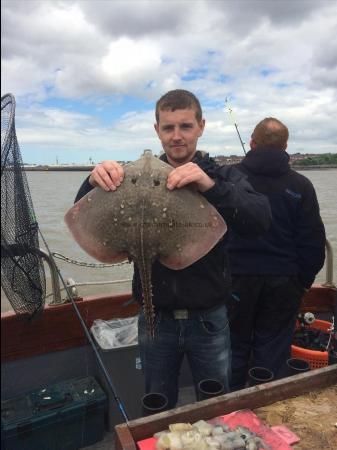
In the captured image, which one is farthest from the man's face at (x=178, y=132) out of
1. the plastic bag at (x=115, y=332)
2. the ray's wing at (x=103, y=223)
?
the plastic bag at (x=115, y=332)

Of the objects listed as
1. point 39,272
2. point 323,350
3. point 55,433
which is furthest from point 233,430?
point 323,350

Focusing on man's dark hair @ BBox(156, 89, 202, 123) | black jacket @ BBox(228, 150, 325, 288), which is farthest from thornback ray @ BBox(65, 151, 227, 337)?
black jacket @ BBox(228, 150, 325, 288)

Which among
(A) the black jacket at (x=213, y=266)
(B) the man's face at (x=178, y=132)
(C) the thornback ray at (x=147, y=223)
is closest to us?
(C) the thornback ray at (x=147, y=223)

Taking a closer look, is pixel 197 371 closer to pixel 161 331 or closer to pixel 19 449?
pixel 161 331

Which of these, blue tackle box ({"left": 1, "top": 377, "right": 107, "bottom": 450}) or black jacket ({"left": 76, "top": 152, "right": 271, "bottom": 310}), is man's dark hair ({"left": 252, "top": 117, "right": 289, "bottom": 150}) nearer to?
black jacket ({"left": 76, "top": 152, "right": 271, "bottom": 310})

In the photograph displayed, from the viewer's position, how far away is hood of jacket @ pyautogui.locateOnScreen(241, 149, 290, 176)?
3783 mm

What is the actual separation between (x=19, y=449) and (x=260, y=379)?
85.9 inches

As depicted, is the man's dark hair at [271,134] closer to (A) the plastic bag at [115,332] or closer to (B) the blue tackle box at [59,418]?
(A) the plastic bag at [115,332]

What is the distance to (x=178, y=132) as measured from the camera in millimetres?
2678

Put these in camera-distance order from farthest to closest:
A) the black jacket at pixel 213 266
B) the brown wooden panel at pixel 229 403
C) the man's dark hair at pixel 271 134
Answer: the man's dark hair at pixel 271 134
the black jacket at pixel 213 266
the brown wooden panel at pixel 229 403

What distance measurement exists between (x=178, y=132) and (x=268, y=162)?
141cm

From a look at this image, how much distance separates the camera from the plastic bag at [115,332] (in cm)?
395

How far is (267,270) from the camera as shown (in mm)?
3775

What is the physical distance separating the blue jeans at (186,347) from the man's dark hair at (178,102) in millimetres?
1367
